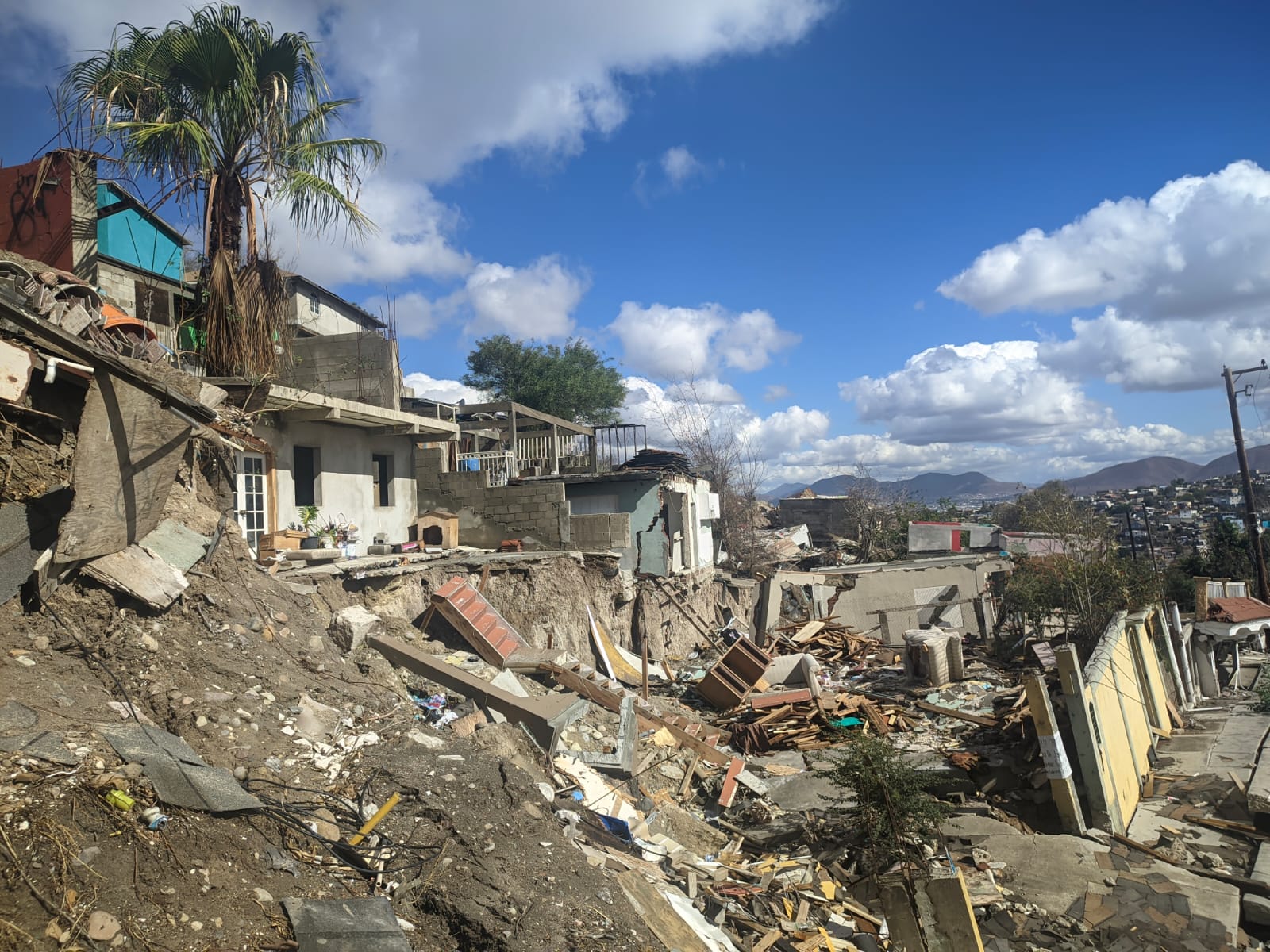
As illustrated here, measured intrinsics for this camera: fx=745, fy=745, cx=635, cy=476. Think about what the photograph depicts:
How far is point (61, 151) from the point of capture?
9070mm

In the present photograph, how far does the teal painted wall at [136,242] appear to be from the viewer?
1030cm

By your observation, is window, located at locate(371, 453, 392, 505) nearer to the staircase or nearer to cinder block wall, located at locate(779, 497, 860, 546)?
the staircase

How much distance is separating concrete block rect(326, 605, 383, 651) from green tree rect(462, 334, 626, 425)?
20879 millimetres

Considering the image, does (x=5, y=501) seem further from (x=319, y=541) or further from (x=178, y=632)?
(x=319, y=541)

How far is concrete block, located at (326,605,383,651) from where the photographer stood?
8797mm

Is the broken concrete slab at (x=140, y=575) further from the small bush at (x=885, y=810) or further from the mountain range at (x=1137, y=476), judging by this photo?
the mountain range at (x=1137, y=476)

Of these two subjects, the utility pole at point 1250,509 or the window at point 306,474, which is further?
the utility pole at point 1250,509

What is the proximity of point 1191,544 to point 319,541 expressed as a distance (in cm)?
3507

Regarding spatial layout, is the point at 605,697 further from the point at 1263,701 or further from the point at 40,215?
the point at 1263,701

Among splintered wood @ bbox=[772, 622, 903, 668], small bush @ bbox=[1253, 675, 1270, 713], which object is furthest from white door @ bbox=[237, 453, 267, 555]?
small bush @ bbox=[1253, 675, 1270, 713]

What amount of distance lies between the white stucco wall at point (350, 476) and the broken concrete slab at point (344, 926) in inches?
343

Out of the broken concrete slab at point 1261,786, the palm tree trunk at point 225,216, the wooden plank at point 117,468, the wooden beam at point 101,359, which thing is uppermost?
the palm tree trunk at point 225,216

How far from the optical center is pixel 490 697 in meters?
8.48

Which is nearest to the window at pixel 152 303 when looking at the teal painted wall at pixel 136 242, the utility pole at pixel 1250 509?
the teal painted wall at pixel 136 242
